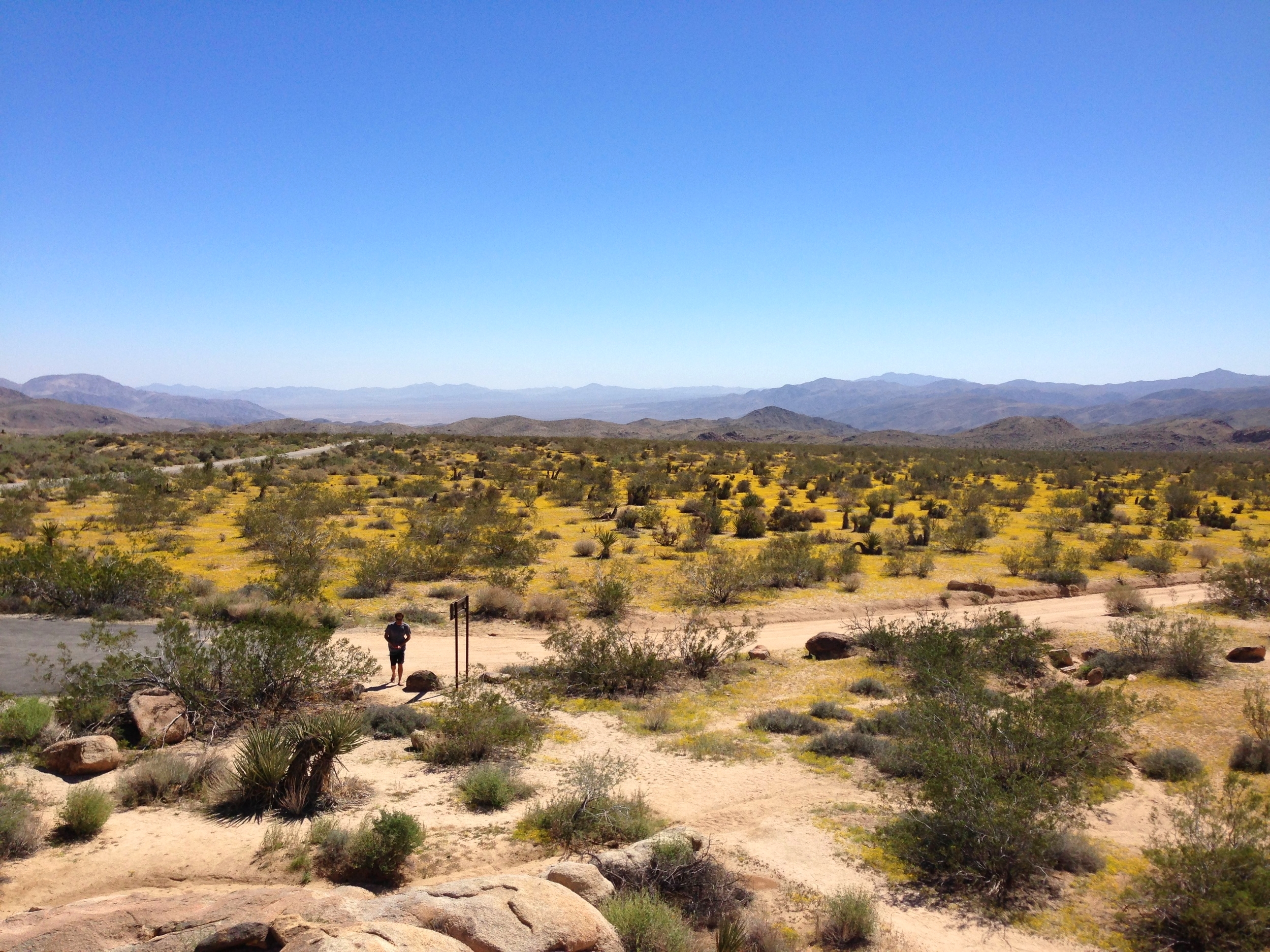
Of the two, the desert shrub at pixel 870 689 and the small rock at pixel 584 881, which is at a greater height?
the small rock at pixel 584 881


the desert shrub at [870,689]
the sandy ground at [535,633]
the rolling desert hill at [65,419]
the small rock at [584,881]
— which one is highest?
the rolling desert hill at [65,419]

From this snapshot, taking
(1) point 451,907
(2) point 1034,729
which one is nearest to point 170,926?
(1) point 451,907

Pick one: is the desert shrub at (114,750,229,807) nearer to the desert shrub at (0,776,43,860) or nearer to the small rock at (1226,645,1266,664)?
the desert shrub at (0,776,43,860)

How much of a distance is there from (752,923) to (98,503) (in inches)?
1290

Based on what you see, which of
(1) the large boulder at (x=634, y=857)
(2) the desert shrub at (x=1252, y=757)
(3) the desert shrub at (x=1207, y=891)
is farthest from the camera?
(2) the desert shrub at (x=1252, y=757)

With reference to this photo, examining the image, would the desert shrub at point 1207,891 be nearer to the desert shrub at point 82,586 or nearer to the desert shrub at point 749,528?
the desert shrub at point 82,586

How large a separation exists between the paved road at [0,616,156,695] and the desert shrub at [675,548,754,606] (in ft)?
39.1

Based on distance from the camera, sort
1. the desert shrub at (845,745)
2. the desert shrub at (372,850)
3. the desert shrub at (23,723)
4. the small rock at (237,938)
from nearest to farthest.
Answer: the small rock at (237,938)
the desert shrub at (372,850)
the desert shrub at (23,723)
the desert shrub at (845,745)

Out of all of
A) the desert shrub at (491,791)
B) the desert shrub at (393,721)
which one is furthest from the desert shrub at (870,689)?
the desert shrub at (393,721)

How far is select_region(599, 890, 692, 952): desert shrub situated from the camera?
237 inches

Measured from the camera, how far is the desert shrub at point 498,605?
1722cm

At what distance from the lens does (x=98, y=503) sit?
1164 inches

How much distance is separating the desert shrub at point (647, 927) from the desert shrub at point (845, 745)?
186 inches

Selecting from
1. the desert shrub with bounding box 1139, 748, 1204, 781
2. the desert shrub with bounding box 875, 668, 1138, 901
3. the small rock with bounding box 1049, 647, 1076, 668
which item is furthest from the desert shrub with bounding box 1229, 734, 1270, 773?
the small rock with bounding box 1049, 647, 1076, 668
